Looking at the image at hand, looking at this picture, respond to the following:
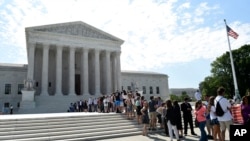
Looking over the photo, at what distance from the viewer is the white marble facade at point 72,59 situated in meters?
38.8

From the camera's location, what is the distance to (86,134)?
13.9 m

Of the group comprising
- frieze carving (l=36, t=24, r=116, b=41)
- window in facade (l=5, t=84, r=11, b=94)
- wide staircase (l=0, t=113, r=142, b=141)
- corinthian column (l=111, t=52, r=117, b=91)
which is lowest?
wide staircase (l=0, t=113, r=142, b=141)

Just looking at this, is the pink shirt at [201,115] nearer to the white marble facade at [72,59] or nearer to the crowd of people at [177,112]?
the crowd of people at [177,112]

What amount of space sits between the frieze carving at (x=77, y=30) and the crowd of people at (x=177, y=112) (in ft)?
55.2

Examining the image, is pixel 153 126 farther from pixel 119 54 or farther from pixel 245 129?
Answer: pixel 119 54

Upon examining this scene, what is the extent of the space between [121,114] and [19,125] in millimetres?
8048

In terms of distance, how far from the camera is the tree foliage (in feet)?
161

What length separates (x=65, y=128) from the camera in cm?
1441

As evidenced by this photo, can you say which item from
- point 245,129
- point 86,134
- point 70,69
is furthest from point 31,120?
point 70,69

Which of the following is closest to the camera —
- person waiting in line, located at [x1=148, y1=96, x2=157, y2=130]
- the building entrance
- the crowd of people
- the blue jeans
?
the crowd of people

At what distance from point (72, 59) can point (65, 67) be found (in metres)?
5.43

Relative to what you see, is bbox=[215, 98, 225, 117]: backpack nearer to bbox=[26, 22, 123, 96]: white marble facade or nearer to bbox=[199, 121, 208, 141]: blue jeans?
bbox=[199, 121, 208, 141]: blue jeans

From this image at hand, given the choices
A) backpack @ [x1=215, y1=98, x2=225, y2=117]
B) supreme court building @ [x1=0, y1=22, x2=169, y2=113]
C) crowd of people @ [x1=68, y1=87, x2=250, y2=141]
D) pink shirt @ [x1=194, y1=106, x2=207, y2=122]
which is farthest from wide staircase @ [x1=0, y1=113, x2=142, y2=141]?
supreme court building @ [x1=0, y1=22, x2=169, y2=113]

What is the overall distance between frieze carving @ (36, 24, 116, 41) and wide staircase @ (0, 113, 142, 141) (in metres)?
27.2
